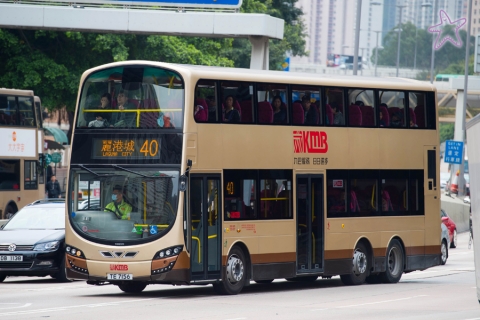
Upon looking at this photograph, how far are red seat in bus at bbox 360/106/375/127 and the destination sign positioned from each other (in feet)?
16.5

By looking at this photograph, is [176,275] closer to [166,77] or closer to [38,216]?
[166,77]

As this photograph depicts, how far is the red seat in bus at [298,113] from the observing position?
1894cm

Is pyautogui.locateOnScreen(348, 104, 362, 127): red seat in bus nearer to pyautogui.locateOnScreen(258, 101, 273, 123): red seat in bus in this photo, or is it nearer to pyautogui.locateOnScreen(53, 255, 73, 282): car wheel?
pyautogui.locateOnScreen(258, 101, 273, 123): red seat in bus

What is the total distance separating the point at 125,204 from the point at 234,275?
2215 millimetres

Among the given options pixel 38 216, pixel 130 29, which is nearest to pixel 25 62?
pixel 130 29

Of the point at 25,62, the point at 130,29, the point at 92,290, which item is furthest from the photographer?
the point at 25,62

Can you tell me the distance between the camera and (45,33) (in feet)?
132

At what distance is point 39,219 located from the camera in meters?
21.2

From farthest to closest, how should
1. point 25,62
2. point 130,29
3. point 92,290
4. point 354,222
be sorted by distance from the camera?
point 25,62 → point 130,29 → point 354,222 → point 92,290

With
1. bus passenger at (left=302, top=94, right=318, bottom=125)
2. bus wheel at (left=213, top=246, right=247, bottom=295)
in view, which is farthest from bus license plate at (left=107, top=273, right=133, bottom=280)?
bus passenger at (left=302, top=94, right=318, bottom=125)

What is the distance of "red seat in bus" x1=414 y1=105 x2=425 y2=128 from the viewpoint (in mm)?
21414

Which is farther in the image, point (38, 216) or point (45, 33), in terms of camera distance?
point (45, 33)

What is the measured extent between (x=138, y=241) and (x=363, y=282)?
231 inches

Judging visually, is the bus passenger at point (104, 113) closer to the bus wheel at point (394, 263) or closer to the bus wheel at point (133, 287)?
the bus wheel at point (133, 287)
